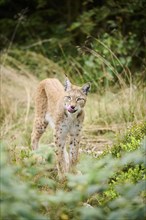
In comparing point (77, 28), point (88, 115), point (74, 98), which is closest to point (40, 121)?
point (74, 98)

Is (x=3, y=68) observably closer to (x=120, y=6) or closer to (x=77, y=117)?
(x=120, y=6)

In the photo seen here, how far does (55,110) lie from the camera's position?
655cm

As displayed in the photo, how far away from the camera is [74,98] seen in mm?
6109

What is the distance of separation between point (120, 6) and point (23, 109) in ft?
11.4

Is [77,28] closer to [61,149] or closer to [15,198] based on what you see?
[61,149]

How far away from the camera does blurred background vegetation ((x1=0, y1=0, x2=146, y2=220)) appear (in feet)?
9.50

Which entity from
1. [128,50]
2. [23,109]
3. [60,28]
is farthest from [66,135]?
[60,28]

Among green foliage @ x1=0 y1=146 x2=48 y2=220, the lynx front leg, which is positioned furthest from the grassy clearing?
green foliage @ x1=0 y1=146 x2=48 y2=220

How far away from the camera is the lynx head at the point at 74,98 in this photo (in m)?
6.08

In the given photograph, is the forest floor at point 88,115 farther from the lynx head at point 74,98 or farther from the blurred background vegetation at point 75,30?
the blurred background vegetation at point 75,30

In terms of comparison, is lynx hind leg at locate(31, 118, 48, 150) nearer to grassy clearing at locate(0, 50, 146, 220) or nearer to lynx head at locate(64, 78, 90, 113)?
grassy clearing at locate(0, 50, 146, 220)

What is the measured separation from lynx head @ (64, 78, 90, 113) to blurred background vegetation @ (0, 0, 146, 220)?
1.51 ft

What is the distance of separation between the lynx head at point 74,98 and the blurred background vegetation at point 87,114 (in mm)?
460

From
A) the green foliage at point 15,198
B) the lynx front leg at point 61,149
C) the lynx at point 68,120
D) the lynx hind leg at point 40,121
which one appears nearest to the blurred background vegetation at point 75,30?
the lynx hind leg at point 40,121
